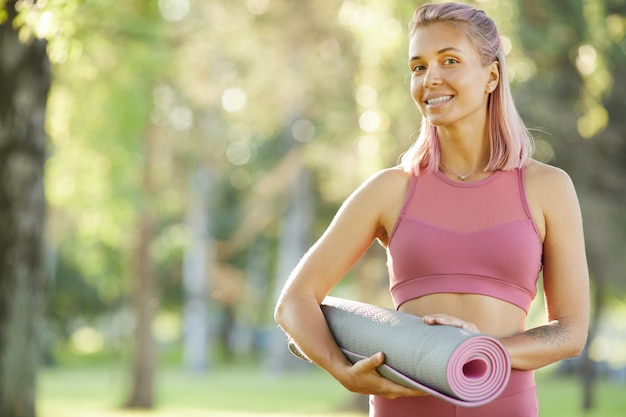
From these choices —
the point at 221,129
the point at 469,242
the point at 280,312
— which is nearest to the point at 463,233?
the point at 469,242

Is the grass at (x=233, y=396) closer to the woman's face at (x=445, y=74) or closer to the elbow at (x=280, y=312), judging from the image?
the elbow at (x=280, y=312)

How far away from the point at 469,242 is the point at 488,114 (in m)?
0.40

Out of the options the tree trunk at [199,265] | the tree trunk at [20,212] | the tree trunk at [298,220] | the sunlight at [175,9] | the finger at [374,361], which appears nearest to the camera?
the finger at [374,361]

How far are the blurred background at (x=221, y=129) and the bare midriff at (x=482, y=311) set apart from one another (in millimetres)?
2745

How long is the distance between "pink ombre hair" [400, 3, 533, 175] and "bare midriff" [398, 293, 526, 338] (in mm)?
349

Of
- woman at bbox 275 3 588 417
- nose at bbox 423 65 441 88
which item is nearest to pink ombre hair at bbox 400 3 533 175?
woman at bbox 275 3 588 417

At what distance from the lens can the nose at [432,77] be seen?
2.74m

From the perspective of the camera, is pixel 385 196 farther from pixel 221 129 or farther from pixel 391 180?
pixel 221 129

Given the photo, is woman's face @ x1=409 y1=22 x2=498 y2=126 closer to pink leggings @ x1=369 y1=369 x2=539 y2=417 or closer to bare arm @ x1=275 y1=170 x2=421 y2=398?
bare arm @ x1=275 y1=170 x2=421 y2=398

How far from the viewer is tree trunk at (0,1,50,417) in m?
9.28

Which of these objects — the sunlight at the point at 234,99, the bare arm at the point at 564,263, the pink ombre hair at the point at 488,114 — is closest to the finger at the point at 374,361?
the bare arm at the point at 564,263

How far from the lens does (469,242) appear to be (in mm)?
2686

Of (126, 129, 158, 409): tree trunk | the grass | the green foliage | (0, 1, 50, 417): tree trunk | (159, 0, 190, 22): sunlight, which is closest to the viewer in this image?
Result: (0, 1, 50, 417): tree trunk

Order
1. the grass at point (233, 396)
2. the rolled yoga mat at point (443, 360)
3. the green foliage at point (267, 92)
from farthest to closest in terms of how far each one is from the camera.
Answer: the grass at point (233, 396)
the green foliage at point (267, 92)
the rolled yoga mat at point (443, 360)
